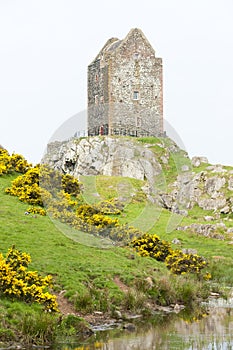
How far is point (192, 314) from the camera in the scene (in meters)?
25.6

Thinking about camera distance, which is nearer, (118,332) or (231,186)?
(118,332)

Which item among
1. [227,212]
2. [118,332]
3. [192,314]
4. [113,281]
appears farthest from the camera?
[227,212]

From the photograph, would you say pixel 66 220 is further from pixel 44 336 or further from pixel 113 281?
pixel 44 336

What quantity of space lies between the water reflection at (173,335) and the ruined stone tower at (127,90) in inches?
2195

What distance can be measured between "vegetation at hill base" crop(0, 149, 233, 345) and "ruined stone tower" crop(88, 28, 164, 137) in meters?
30.0

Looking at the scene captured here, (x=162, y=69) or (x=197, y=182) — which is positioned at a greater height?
(x=162, y=69)

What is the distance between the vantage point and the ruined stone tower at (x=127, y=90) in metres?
80.2

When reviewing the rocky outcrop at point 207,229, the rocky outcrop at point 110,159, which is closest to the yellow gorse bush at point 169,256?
the rocky outcrop at point 207,229

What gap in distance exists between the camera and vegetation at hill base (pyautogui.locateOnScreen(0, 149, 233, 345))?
22.1m

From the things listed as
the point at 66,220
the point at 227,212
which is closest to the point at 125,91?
the point at 227,212

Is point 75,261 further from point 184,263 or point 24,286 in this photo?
point 184,263

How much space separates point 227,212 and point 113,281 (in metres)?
36.3

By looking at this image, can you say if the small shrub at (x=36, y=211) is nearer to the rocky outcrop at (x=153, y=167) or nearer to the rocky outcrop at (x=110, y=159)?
the rocky outcrop at (x=153, y=167)

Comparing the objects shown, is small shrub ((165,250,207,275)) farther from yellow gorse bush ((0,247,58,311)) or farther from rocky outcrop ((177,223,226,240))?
yellow gorse bush ((0,247,58,311))
